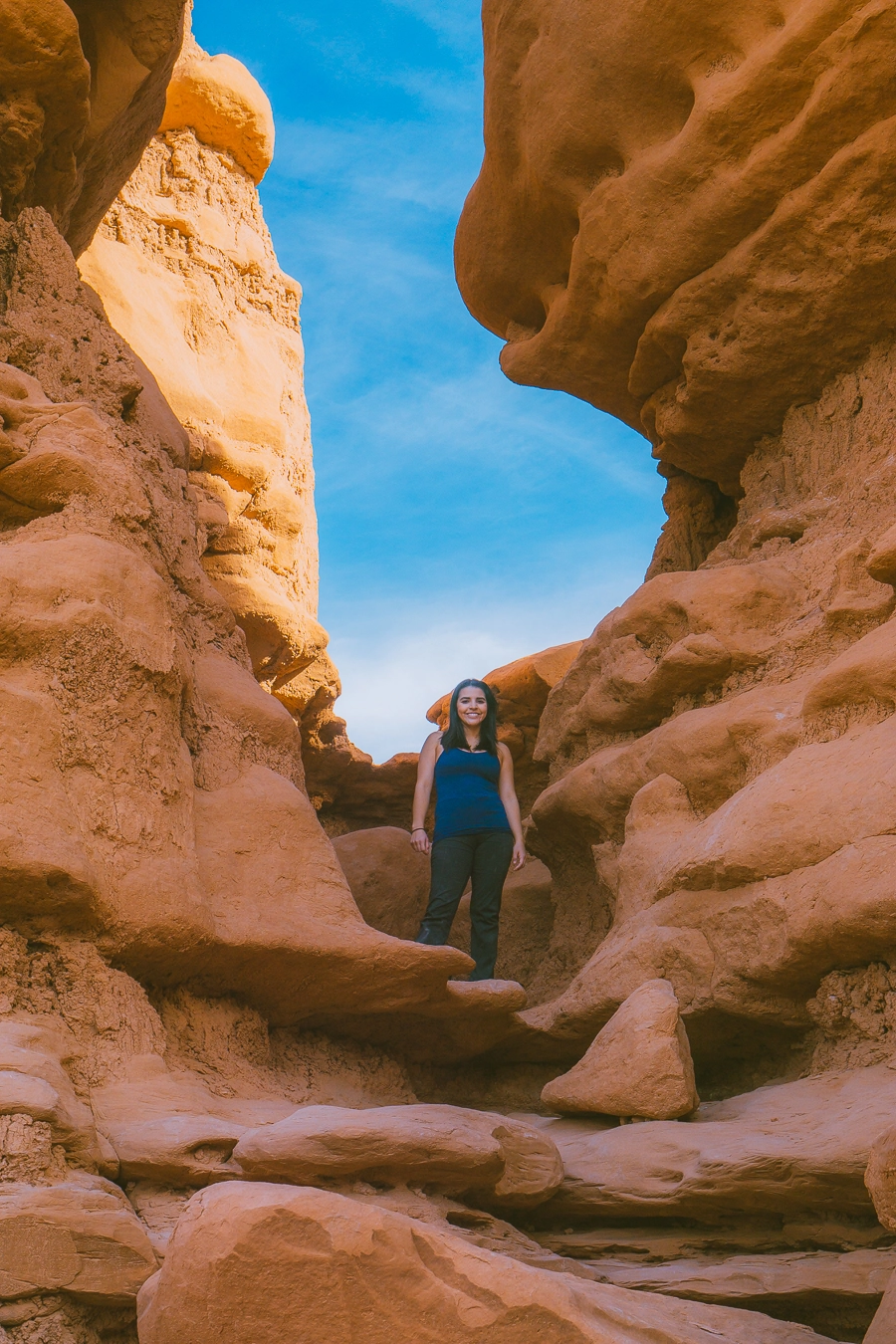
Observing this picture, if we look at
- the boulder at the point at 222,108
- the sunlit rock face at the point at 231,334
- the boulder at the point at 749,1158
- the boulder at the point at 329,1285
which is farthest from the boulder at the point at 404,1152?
Answer: the boulder at the point at 222,108

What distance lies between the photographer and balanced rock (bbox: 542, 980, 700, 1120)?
3.79 meters

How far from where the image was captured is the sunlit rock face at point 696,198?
4.95 m

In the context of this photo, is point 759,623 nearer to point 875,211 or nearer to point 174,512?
point 875,211

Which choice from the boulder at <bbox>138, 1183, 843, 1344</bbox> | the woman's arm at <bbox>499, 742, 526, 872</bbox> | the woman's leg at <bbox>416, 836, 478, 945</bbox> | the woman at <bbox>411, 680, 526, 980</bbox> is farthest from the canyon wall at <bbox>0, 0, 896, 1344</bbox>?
the woman's leg at <bbox>416, 836, 478, 945</bbox>

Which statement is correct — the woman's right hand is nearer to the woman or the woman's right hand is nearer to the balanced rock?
the woman

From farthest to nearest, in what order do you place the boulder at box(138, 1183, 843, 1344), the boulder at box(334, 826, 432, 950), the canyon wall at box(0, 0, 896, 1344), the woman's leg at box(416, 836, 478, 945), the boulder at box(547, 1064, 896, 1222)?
the boulder at box(334, 826, 432, 950), the woman's leg at box(416, 836, 478, 945), the boulder at box(547, 1064, 896, 1222), the canyon wall at box(0, 0, 896, 1344), the boulder at box(138, 1183, 843, 1344)

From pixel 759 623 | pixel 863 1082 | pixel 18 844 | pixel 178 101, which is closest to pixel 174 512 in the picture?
pixel 18 844

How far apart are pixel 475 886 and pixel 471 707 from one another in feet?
3.00

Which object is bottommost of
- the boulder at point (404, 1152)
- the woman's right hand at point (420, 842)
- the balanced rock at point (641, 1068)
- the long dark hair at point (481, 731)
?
the boulder at point (404, 1152)

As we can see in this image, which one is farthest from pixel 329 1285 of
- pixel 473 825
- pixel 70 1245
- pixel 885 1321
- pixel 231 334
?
pixel 231 334

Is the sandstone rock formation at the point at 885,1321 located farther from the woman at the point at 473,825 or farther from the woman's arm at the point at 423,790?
the woman's arm at the point at 423,790

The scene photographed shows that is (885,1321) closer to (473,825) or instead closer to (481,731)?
(473,825)

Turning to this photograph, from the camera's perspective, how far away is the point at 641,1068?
3842 mm

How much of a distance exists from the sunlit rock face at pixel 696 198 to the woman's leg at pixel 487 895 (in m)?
2.41
